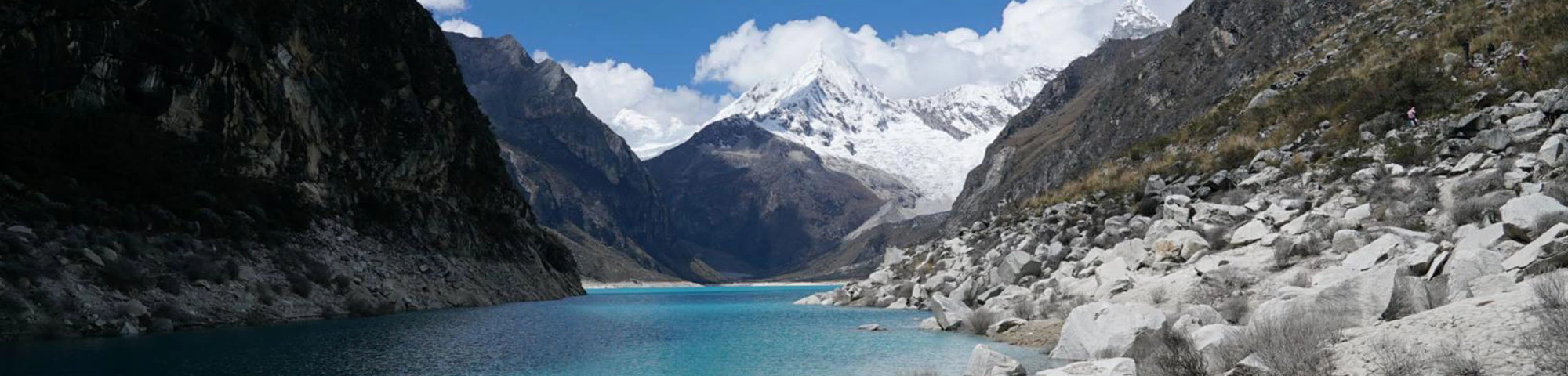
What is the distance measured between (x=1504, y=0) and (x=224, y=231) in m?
51.4

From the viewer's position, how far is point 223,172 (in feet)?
148

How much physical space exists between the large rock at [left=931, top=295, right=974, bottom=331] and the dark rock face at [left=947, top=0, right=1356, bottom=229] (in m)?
31.6

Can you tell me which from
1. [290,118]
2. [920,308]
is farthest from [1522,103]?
[290,118]

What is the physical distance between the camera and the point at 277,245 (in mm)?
42094

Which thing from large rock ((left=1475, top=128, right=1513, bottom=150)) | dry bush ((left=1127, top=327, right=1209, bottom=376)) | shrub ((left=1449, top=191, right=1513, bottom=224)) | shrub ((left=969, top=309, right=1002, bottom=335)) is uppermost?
large rock ((left=1475, top=128, right=1513, bottom=150))

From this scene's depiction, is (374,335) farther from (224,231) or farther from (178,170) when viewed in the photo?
(178,170)

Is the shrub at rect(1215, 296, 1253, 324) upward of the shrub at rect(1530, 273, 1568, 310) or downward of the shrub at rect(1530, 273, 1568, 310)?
downward

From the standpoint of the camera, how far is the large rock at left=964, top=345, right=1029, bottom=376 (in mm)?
15078

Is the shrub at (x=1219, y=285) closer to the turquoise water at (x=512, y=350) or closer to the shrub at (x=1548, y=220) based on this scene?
the turquoise water at (x=512, y=350)

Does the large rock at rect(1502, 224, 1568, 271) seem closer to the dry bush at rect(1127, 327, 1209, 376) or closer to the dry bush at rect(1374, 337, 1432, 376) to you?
the dry bush at rect(1374, 337, 1432, 376)

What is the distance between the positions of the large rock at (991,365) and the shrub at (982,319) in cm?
1081

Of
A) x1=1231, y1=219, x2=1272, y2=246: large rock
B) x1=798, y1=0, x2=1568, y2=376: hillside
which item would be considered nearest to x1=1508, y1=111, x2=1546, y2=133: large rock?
x1=798, y1=0, x2=1568, y2=376: hillside

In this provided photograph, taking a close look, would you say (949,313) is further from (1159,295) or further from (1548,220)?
(1548,220)

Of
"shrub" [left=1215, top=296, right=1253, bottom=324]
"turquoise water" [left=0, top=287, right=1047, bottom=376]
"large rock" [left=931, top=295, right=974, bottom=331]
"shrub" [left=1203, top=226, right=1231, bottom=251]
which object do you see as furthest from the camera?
"large rock" [left=931, top=295, right=974, bottom=331]
